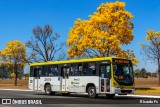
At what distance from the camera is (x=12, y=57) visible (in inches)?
2635

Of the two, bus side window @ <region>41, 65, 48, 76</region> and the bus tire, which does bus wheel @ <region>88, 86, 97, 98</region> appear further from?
bus side window @ <region>41, 65, 48, 76</region>

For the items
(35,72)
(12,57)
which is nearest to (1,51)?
(12,57)

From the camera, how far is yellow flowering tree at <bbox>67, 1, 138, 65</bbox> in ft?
133

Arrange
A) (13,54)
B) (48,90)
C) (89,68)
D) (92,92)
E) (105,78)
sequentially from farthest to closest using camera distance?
(13,54) < (48,90) < (89,68) < (92,92) < (105,78)

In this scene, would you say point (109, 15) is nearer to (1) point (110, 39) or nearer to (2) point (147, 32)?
(1) point (110, 39)

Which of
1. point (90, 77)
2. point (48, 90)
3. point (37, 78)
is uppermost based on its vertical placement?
point (37, 78)

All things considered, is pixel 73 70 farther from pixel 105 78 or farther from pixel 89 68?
pixel 105 78

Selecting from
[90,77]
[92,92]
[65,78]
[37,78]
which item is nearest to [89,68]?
[90,77]

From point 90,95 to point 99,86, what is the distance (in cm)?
124

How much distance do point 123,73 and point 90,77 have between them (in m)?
2.59

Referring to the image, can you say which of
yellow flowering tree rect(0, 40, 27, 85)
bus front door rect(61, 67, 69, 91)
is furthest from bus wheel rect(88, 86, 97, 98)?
yellow flowering tree rect(0, 40, 27, 85)

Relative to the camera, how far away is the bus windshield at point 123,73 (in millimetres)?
25125

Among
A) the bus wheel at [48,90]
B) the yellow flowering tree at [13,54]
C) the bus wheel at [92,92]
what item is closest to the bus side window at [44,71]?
the bus wheel at [48,90]

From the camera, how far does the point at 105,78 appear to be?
25.3m
